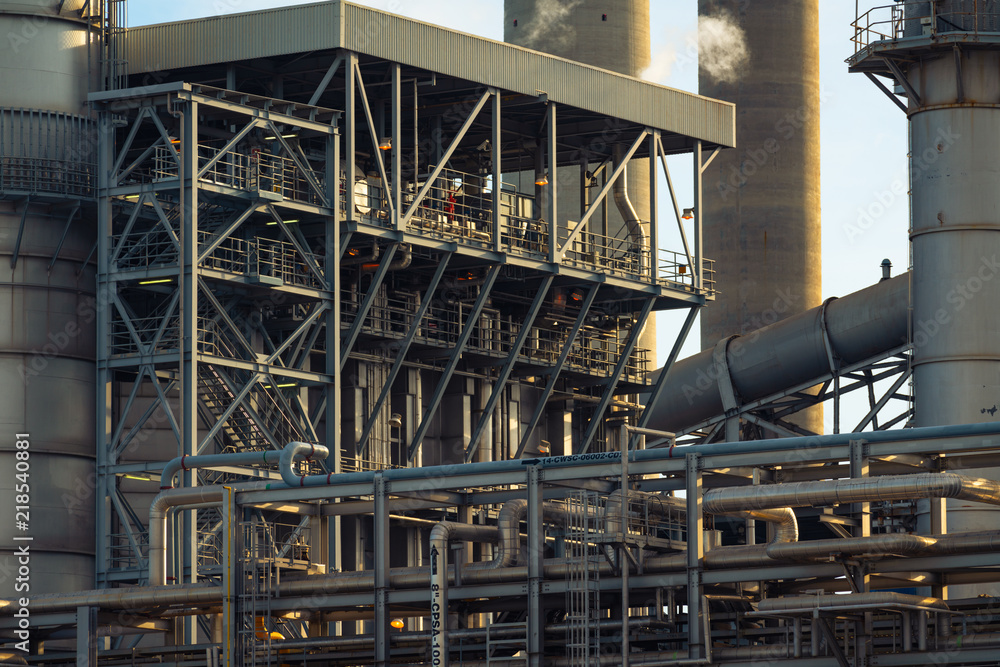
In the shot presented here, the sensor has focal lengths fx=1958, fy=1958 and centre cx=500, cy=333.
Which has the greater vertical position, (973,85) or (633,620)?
(973,85)

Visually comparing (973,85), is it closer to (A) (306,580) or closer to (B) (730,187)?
(A) (306,580)

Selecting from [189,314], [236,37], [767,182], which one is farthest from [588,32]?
[189,314]

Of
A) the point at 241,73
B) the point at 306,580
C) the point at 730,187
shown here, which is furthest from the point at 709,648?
the point at 730,187

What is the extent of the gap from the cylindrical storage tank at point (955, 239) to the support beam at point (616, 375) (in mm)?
11886

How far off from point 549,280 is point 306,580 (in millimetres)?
19110

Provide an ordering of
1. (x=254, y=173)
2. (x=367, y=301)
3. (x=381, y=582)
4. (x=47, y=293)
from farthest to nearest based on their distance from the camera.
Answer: (x=367, y=301) < (x=47, y=293) < (x=254, y=173) < (x=381, y=582)

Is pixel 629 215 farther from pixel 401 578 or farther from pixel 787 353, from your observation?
pixel 401 578

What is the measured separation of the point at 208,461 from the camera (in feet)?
151

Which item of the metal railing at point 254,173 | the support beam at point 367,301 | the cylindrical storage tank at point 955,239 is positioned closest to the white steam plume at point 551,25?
the metal railing at point 254,173

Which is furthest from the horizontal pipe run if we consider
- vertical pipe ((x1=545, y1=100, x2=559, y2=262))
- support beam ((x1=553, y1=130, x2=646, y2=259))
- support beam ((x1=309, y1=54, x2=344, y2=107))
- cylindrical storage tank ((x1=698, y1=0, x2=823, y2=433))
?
cylindrical storage tank ((x1=698, y1=0, x2=823, y2=433))

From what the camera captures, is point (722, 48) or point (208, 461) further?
point (722, 48)

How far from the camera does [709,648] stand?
37906 millimetres

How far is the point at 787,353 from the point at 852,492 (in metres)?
28.5

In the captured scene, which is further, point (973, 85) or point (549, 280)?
point (549, 280)
